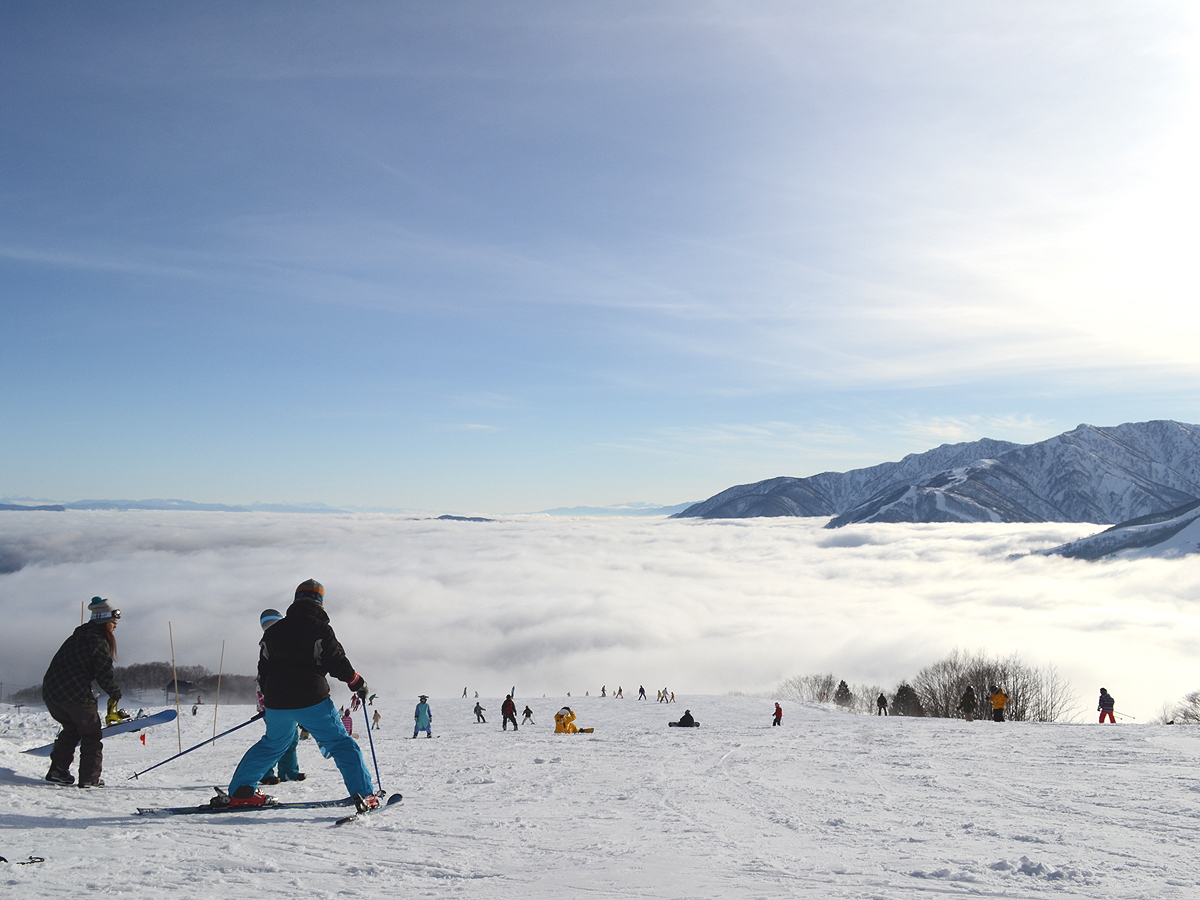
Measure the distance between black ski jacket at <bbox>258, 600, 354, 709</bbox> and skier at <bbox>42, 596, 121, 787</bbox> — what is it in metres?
2.28

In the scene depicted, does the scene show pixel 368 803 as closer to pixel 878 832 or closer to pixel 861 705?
pixel 878 832

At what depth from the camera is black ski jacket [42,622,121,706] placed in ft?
23.2

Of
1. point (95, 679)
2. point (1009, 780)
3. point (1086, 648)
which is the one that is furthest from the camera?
point (1086, 648)

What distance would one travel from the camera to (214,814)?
6.16 metres

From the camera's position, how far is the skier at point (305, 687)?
19.7 feet

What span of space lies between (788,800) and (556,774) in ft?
11.3

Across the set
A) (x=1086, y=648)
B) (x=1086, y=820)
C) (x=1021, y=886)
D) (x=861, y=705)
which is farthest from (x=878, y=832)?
(x=1086, y=648)

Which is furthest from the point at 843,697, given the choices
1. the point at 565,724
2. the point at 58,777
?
the point at 58,777

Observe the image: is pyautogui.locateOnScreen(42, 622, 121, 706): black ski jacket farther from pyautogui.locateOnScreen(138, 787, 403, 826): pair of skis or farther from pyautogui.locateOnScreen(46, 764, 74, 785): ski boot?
pyautogui.locateOnScreen(138, 787, 403, 826): pair of skis

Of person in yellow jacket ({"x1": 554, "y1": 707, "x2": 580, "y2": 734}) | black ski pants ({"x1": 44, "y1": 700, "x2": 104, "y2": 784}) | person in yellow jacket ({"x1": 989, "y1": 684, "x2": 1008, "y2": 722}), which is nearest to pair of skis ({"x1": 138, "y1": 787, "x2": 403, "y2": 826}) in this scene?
black ski pants ({"x1": 44, "y1": 700, "x2": 104, "y2": 784})

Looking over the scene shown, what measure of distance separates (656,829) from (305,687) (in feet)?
10.9

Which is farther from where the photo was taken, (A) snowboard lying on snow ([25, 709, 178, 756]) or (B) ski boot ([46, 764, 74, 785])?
(A) snowboard lying on snow ([25, 709, 178, 756])

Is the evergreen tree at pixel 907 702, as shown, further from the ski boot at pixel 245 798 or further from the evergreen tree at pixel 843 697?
the ski boot at pixel 245 798

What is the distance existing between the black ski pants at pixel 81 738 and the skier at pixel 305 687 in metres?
2.19
